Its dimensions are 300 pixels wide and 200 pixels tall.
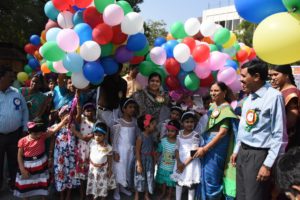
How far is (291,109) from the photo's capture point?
114 inches

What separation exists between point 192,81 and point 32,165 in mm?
2428

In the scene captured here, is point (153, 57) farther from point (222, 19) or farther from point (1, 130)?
point (222, 19)

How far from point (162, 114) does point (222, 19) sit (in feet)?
139

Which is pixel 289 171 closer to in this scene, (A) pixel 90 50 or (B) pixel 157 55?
(A) pixel 90 50

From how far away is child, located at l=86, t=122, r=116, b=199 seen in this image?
370 centimetres

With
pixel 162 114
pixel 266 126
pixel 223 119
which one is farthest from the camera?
pixel 162 114

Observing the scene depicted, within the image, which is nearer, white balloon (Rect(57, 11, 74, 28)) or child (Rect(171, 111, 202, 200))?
child (Rect(171, 111, 202, 200))

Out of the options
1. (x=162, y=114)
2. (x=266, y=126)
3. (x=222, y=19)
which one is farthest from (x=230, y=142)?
(x=222, y=19)

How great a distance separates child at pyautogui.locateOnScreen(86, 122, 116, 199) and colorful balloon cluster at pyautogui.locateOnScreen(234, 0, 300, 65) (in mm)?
2088

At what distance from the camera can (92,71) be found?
3613 mm

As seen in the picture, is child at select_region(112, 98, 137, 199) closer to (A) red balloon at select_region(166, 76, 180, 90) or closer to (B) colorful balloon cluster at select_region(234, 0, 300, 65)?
(A) red balloon at select_region(166, 76, 180, 90)

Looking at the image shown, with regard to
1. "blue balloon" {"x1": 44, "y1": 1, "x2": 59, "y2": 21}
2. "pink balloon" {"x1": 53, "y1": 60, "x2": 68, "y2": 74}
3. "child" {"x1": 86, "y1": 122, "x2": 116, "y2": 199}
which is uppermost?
"blue balloon" {"x1": 44, "y1": 1, "x2": 59, "y2": 21}

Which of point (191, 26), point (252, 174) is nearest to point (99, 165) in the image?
point (252, 174)

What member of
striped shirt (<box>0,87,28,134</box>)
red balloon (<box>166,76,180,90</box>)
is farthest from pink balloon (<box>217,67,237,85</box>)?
striped shirt (<box>0,87,28,134</box>)
